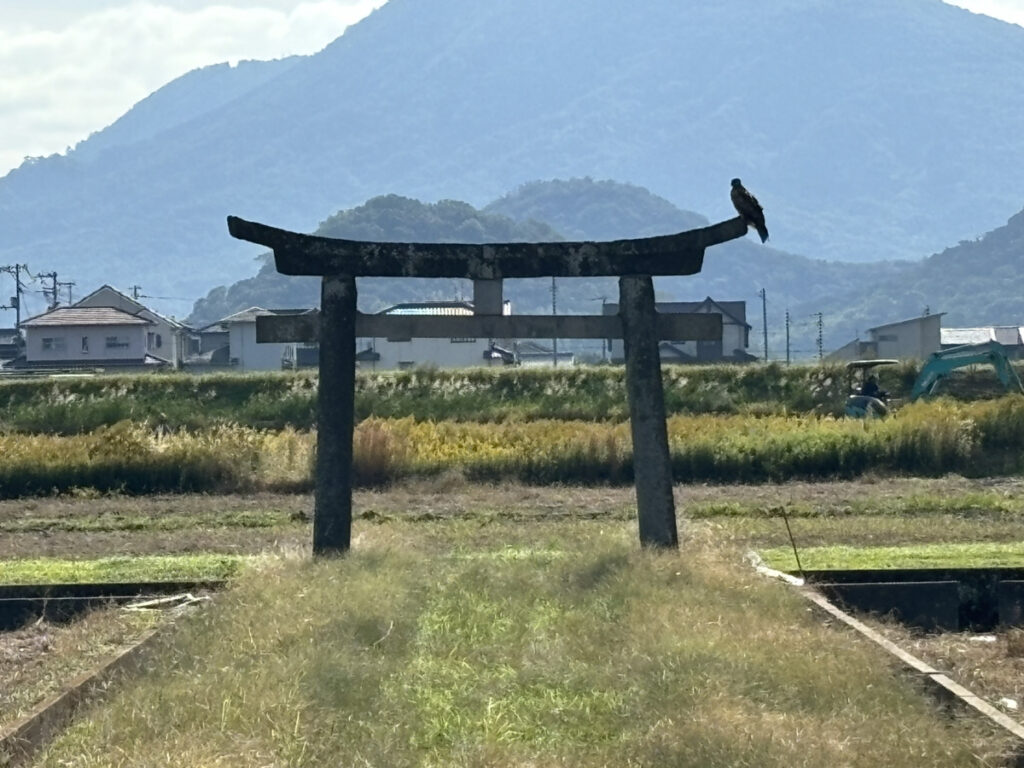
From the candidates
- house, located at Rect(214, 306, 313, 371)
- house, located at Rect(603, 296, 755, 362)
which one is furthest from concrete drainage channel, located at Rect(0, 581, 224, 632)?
house, located at Rect(214, 306, 313, 371)

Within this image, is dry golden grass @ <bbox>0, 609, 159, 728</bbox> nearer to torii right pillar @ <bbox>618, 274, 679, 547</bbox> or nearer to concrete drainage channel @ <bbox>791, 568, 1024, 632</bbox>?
torii right pillar @ <bbox>618, 274, 679, 547</bbox>

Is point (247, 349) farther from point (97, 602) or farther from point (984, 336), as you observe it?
point (97, 602)

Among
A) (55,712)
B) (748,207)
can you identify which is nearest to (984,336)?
(748,207)

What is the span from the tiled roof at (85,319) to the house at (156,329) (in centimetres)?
165

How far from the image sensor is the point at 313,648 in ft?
28.6

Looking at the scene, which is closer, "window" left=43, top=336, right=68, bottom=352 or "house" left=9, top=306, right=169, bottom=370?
"house" left=9, top=306, right=169, bottom=370

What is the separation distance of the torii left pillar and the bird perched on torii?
3.67 m

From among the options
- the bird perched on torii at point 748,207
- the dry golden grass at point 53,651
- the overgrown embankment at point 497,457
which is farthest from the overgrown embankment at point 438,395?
the dry golden grass at point 53,651

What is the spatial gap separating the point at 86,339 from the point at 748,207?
74.0 m

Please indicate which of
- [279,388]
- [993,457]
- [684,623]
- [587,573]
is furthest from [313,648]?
[279,388]

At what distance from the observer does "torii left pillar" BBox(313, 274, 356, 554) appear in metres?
12.8

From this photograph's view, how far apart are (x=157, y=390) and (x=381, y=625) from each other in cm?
3588

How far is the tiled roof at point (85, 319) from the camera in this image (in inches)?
3204

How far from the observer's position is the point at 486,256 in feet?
42.8
